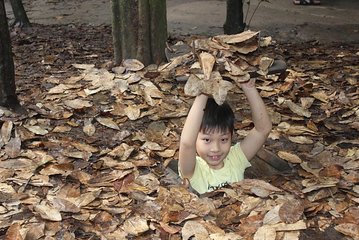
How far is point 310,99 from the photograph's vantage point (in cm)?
416

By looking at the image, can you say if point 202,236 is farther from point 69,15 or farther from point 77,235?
point 69,15

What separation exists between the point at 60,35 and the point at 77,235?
451 centimetres

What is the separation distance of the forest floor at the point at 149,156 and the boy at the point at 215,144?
121mm

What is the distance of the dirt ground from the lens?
706 centimetres

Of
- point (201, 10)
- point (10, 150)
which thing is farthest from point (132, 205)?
point (201, 10)

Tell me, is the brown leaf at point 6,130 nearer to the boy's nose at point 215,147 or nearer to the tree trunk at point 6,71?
the tree trunk at point 6,71

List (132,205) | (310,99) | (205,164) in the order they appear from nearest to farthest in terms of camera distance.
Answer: (132,205)
(205,164)
(310,99)

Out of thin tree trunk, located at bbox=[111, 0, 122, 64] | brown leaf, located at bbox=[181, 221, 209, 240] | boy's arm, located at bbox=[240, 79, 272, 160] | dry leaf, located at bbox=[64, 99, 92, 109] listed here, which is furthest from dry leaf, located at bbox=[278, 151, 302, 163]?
thin tree trunk, located at bbox=[111, 0, 122, 64]

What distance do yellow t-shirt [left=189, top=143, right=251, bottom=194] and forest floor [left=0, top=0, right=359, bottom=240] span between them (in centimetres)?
10

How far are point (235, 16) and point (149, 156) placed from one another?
3.10 m

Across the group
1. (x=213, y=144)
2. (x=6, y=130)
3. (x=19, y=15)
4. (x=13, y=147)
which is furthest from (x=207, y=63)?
(x=19, y=15)

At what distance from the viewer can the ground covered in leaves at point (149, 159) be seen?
267 centimetres

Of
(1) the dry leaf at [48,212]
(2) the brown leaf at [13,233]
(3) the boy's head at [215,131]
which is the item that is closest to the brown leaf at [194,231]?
(3) the boy's head at [215,131]

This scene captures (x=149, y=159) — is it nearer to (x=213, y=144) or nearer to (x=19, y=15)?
(x=213, y=144)
